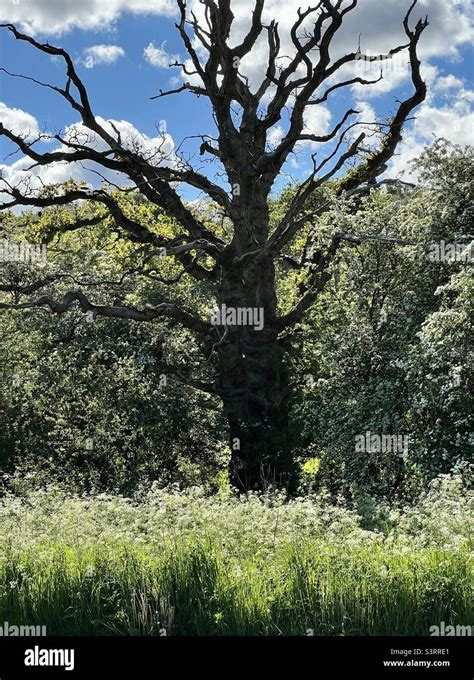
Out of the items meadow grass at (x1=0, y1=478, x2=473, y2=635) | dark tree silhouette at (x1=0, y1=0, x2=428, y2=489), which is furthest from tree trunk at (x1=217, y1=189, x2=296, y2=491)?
meadow grass at (x1=0, y1=478, x2=473, y2=635)

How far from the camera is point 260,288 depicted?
1922cm

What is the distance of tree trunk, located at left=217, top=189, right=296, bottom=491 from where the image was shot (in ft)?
59.2

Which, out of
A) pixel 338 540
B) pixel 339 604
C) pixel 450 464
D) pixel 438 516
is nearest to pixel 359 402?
pixel 450 464

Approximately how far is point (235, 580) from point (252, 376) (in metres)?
11.5

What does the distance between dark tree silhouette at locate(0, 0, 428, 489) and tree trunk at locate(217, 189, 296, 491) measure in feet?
0.08

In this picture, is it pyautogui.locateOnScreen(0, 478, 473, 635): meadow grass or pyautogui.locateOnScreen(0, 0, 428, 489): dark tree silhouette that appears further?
pyautogui.locateOnScreen(0, 0, 428, 489): dark tree silhouette

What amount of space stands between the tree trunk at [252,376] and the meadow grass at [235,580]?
30.5 feet

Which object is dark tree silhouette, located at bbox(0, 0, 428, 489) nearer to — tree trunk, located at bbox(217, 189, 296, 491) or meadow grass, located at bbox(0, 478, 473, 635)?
tree trunk, located at bbox(217, 189, 296, 491)

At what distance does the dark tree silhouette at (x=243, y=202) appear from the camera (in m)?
18.2

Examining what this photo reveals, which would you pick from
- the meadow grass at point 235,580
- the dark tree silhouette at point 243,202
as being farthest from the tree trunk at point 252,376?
the meadow grass at point 235,580

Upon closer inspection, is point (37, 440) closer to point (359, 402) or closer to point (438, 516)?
point (359, 402)

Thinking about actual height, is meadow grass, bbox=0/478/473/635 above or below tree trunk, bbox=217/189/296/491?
below

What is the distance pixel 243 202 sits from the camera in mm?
19047
